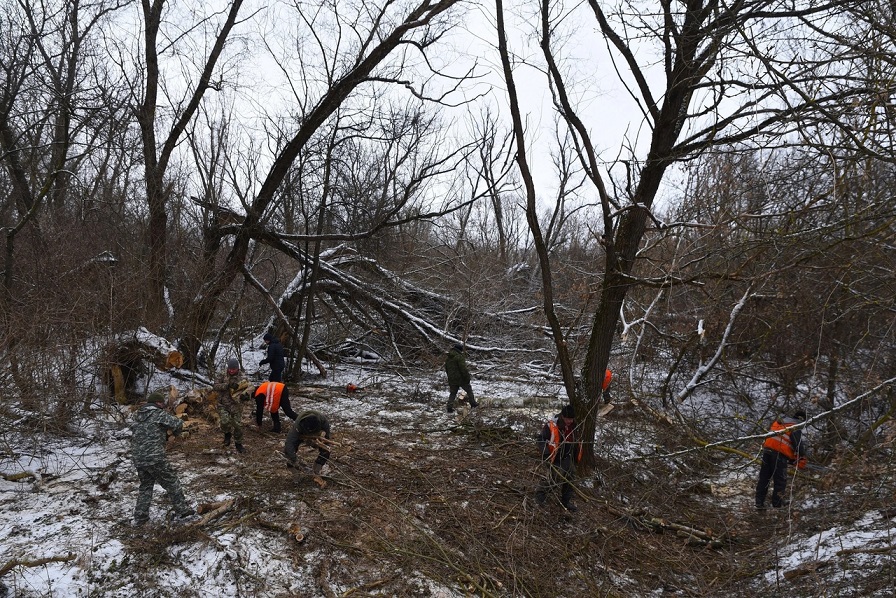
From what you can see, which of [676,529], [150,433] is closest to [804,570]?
[676,529]

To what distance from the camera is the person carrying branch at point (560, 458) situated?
18.5ft

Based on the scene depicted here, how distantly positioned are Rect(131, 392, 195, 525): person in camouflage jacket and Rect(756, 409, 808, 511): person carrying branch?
614 centimetres

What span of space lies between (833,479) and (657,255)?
722 centimetres

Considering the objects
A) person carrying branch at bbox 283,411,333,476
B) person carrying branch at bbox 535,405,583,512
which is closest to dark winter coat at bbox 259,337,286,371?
person carrying branch at bbox 283,411,333,476

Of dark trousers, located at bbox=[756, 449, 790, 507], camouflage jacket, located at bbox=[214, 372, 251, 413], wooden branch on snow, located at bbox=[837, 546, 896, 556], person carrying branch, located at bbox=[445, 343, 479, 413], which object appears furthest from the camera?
person carrying branch, located at bbox=[445, 343, 479, 413]

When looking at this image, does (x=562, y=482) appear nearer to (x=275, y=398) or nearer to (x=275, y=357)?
(x=275, y=398)

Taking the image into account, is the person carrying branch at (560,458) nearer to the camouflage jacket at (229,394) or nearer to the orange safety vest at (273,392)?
the orange safety vest at (273,392)

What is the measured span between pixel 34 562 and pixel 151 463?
1.06m

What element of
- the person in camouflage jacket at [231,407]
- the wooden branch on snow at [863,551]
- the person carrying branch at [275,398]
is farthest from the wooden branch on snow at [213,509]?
the wooden branch on snow at [863,551]

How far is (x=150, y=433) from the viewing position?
4.96 metres

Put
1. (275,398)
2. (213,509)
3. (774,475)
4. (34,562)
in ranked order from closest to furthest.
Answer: (34,562)
(213,509)
(774,475)
(275,398)

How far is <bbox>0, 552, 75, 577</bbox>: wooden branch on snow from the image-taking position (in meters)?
3.92

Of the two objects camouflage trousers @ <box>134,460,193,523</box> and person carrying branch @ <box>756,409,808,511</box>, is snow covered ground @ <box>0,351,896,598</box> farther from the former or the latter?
person carrying branch @ <box>756,409,808,511</box>

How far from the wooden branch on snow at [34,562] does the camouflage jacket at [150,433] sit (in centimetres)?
87
